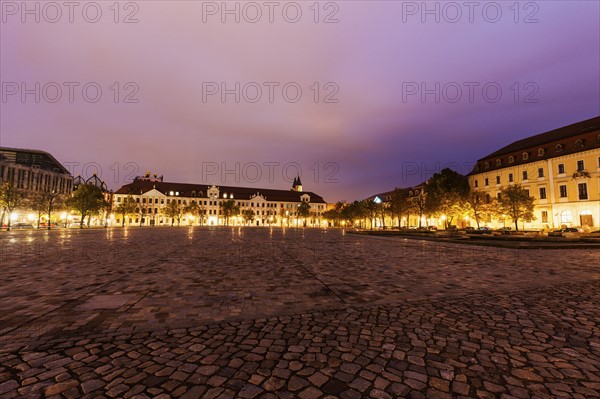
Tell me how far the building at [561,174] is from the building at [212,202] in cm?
8090

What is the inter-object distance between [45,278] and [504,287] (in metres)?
14.0

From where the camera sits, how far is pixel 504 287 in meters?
8.30

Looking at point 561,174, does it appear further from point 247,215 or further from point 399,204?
point 247,215

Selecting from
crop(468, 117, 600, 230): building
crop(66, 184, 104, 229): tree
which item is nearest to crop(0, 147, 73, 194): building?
crop(66, 184, 104, 229): tree

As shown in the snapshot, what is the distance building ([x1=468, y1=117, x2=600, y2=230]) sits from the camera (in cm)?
4016

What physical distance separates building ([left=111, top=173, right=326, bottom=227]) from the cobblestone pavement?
105848 millimetres

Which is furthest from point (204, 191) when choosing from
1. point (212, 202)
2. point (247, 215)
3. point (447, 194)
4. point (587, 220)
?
point (587, 220)

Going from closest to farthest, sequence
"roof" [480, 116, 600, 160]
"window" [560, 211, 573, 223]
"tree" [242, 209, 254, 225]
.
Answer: "roof" [480, 116, 600, 160], "window" [560, 211, 573, 223], "tree" [242, 209, 254, 225]

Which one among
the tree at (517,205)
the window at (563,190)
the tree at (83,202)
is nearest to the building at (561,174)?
the window at (563,190)

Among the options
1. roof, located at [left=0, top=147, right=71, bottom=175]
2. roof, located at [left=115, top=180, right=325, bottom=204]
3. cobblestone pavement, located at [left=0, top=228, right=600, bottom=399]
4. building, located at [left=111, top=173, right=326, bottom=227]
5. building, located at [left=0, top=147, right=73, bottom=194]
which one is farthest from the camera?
roof, located at [left=115, top=180, right=325, bottom=204]

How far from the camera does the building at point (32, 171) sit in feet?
259

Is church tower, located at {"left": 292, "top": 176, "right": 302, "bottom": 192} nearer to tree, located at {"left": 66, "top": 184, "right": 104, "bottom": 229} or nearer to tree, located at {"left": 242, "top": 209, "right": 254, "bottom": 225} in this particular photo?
tree, located at {"left": 242, "top": 209, "right": 254, "bottom": 225}

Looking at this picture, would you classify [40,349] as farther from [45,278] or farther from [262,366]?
[45,278]

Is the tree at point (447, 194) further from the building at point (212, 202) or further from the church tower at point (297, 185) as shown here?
the church tower at point (297, 185)
